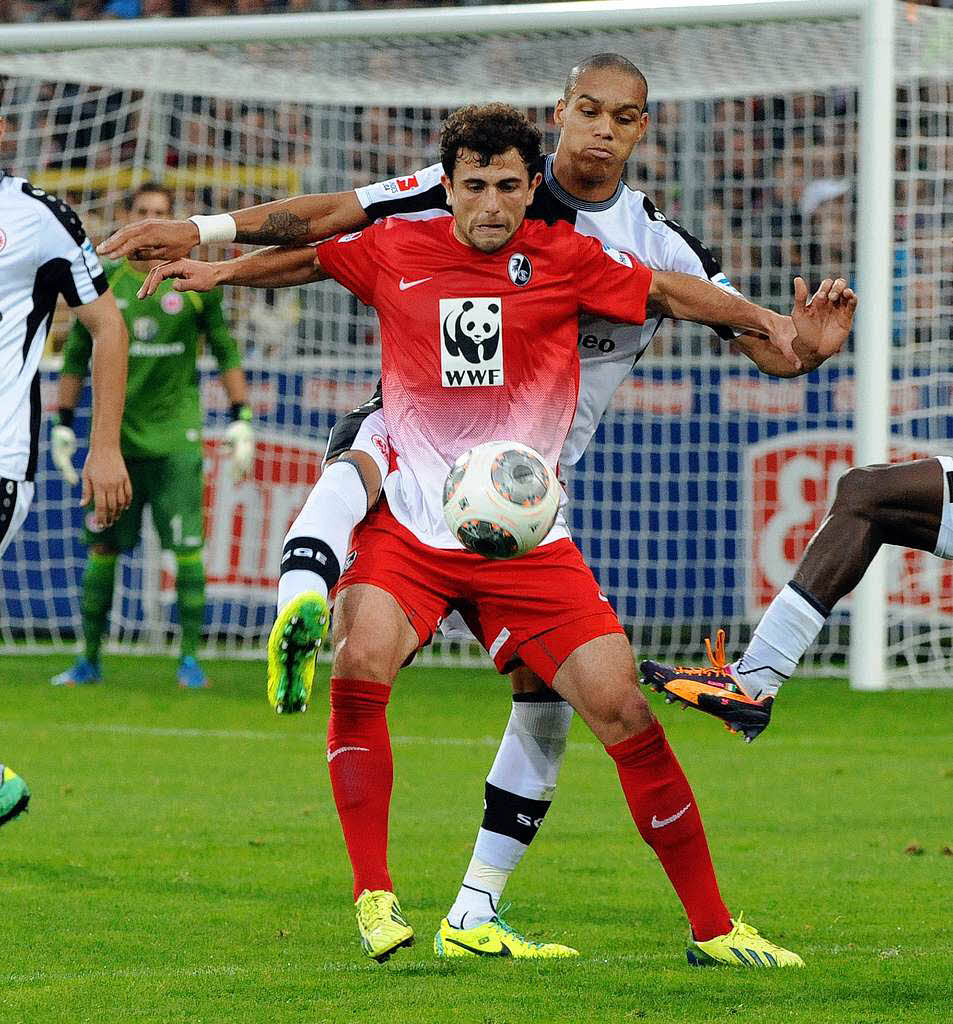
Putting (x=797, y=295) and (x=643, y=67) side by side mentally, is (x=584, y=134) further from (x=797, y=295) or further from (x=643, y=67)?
(x=643, y=67)

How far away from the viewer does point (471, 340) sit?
4824 millimetres

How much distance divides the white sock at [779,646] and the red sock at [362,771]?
976 mm

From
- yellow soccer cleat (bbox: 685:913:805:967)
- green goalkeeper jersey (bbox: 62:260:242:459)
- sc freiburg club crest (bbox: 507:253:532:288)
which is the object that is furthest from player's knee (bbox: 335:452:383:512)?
green goalkeeper jersey (bbox: 62:260:242:459)

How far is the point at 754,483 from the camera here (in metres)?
12.5

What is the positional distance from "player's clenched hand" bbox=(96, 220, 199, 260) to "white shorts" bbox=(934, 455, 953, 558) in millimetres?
2150

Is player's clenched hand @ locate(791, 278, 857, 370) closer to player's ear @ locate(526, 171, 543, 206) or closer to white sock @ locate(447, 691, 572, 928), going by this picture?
player's ear @ locate(526, 171, 543, 206)

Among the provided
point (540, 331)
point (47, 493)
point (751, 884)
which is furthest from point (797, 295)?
point (47, 493)

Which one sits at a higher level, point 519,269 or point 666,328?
point 666,328

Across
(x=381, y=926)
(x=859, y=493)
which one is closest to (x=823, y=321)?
(x=859, y=493)

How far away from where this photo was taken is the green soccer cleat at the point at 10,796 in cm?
503

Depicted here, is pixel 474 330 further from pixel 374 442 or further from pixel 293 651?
pixel 293 651

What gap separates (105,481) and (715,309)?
6.14 feet

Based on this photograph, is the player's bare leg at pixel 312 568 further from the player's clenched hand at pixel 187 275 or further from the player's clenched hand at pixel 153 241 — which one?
the player's clenched hand at pixel 153 241

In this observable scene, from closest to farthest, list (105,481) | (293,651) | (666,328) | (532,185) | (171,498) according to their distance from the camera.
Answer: (293,651), (532,185), (105,481), (171,498), (666,328)
